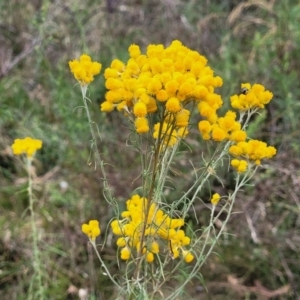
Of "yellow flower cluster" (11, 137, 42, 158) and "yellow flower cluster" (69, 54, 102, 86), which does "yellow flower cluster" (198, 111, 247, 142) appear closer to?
"yellow flower cluster" (69, 54, 102, 86)

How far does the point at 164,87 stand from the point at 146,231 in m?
0.41

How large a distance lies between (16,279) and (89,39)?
172 centimetres

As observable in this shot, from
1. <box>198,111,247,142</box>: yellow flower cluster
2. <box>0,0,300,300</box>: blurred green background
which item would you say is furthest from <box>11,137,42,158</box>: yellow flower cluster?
<box>198,111,247,142</box>: yellow flower cluster

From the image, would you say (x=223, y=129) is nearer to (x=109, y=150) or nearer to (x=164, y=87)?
(x=164, y=87)

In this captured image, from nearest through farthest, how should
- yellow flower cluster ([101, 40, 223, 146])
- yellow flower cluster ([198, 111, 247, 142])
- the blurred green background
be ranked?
1. yellow flower cluster ([101, 40, 223, 146])
2. yellow flower cluster ([198, 111, 247, 142])
3. the blurred green background

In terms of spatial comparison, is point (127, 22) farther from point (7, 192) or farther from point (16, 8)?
point (7, 192)

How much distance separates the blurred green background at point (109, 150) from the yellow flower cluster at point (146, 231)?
0.63 meters

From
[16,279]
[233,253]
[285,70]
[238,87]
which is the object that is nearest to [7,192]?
[16,279]

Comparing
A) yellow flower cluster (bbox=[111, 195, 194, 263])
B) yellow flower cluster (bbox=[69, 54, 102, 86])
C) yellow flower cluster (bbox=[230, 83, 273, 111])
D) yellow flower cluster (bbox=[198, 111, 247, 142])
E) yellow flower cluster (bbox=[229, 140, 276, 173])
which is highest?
yellow flower cluster (bbox=[230, 83, 273, 111])

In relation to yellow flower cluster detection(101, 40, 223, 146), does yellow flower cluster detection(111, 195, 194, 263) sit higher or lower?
lower

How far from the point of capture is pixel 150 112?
124 cm

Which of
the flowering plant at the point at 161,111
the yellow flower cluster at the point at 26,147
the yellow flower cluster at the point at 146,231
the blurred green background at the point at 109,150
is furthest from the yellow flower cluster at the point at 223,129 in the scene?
the blurred green background at the point at 109,150

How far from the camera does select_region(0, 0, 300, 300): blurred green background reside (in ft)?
7.89

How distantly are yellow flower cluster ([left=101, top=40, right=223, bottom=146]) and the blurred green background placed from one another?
900mm
